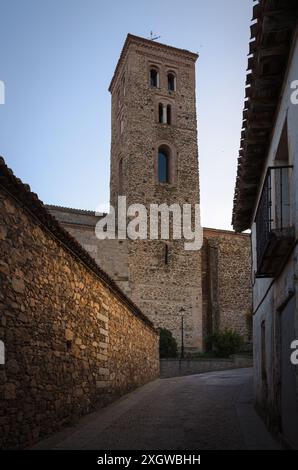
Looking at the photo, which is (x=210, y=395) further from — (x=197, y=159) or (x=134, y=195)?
(x=197, y=159)

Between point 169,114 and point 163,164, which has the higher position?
point 169,114

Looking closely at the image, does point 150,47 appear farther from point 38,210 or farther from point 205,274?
point 38,210

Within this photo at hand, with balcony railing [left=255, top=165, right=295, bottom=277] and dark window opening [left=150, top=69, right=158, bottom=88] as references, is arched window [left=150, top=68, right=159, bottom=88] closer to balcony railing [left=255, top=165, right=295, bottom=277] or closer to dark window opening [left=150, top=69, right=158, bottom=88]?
dark window opening [left=150, top=69, right=158, bottom=88]

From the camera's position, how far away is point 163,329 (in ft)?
98.7

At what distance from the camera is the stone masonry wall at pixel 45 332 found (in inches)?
246

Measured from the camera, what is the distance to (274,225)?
7.85 meters

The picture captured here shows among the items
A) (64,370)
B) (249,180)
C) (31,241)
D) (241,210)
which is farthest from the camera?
(241,210)

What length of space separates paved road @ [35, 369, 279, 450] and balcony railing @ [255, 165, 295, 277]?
2.35 m

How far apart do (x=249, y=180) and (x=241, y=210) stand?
1.67 meters

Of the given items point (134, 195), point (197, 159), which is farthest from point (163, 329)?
point (197, 159)

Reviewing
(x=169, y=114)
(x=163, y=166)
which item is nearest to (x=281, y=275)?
(x=163, y=166)

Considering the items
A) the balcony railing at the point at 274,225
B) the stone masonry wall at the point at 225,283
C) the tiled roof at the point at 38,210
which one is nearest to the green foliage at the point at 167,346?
the stone masonry wall at the point at 225,283

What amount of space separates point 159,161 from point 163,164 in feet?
1.05

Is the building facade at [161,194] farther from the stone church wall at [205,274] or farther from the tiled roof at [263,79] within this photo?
the tiled roof at [263,79]
